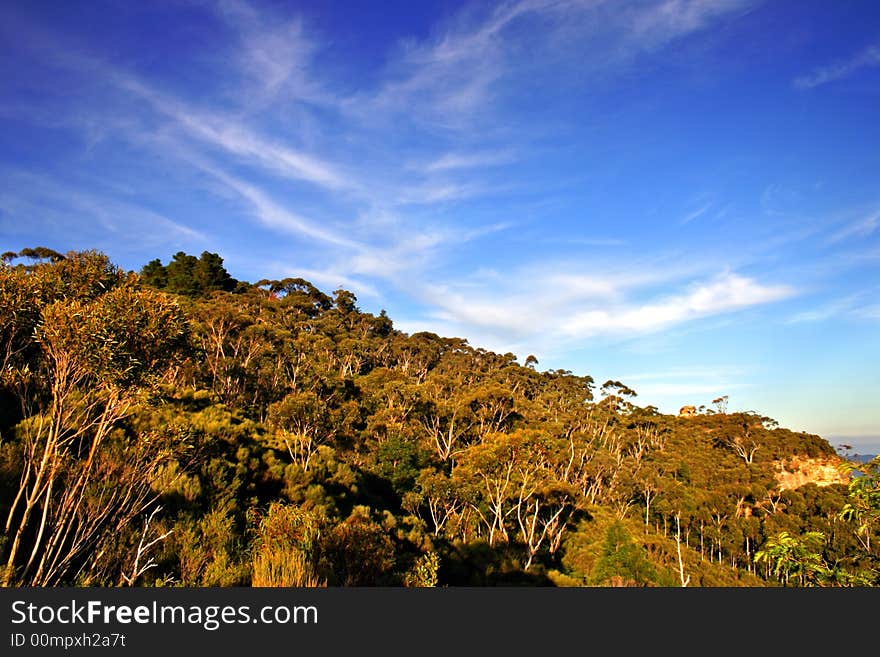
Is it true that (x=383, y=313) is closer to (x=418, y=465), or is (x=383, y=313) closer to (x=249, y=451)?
(x=418, y=465)

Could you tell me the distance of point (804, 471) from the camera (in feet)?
181

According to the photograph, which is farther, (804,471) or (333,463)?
(804,471)

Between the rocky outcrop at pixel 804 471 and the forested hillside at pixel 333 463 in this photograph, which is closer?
the forested hillside at pixel 333 463

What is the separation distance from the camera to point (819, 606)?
4.79m

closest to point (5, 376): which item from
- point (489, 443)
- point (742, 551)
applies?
point (489, 443)

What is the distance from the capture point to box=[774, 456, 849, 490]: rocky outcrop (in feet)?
174

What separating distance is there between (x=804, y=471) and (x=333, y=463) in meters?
62.1

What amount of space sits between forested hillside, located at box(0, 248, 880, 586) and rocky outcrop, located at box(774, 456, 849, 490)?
469 millimetres

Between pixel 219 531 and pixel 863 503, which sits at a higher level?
pixel 863 503

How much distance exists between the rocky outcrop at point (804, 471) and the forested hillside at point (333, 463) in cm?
47

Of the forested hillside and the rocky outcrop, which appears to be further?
the rocky outcrop

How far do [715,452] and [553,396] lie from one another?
24.0m

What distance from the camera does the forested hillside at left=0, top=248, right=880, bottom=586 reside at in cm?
780

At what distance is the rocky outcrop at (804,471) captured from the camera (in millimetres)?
53031
